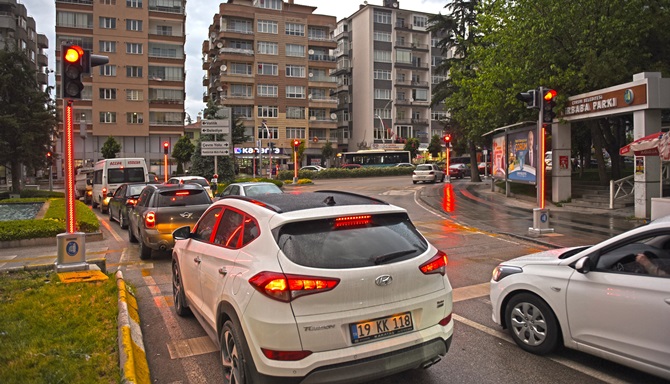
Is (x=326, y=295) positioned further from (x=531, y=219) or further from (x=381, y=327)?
(x=531, y=219)

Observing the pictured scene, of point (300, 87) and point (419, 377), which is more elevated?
point (300, 87)

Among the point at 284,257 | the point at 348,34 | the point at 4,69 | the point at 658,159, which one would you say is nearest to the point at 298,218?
the point at 284,257

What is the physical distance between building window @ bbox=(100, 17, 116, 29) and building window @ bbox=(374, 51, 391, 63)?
37.7 m

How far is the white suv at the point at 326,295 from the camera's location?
3324 mm

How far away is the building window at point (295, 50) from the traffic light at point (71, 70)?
216 feet

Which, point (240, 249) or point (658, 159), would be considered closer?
point (240, 249)

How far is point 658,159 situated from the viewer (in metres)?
16.1

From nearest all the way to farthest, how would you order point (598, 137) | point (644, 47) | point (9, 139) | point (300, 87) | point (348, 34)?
point (644, 47), point (598, 137), point (9, 139), point (300, 87), point (348, 34)

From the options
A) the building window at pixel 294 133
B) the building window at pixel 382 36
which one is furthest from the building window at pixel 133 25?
the building window at pixel 382 36

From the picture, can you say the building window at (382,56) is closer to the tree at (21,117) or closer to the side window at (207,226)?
the tree at (21,117)

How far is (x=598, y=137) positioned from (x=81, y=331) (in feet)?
80.7

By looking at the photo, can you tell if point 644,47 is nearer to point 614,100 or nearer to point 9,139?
point 614,100

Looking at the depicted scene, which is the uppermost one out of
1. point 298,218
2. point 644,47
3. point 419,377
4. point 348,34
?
point 348,34

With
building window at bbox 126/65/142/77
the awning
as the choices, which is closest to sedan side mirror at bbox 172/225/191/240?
the awning
